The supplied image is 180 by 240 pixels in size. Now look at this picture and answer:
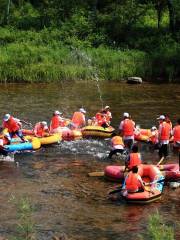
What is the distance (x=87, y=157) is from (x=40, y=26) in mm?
28100

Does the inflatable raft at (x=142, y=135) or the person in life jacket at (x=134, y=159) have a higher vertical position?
the person in life jacket at (x=134, y=159)

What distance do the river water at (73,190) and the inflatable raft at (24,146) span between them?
25 centimetres

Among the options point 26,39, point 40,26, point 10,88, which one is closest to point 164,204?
point 10,88

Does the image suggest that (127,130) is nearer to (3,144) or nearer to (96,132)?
(96,132)

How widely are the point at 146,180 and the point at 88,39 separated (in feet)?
93.2

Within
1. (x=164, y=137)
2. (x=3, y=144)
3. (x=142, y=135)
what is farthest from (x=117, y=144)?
(x=3, y=144)

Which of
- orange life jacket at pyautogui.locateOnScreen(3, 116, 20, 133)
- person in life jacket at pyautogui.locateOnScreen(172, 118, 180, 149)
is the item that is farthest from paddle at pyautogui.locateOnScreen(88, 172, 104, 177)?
orange life jacket at pyautogui.locateOnScreen(3, 116, 20, 133)

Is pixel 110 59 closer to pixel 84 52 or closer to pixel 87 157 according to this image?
pixel 84 52

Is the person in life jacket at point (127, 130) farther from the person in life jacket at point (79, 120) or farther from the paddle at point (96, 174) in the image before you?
the person in life jacket at point (79, 120)

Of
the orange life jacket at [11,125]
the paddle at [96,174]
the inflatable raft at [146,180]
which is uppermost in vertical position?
the orange life jacket at [11,125]

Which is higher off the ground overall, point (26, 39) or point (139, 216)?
point (26, 39)

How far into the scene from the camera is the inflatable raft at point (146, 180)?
14445mm

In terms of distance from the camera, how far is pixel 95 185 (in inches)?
635

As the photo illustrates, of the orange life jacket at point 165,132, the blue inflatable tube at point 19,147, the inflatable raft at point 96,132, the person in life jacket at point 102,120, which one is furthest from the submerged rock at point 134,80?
the orange life jacket at point 165,132
